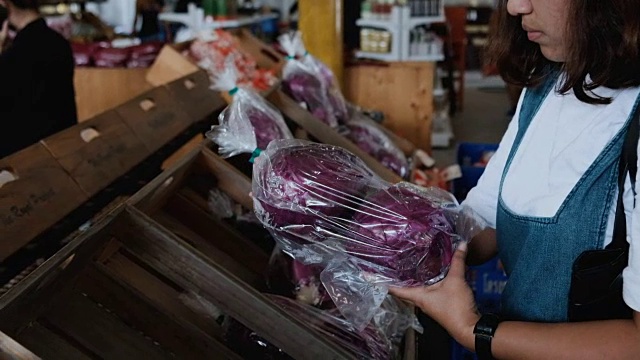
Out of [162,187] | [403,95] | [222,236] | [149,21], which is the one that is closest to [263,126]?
[222,236]

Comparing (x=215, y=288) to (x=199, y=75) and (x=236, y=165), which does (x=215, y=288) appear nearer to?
(x=236, y=165)

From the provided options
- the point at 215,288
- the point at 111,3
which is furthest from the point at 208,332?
the point at 111,3

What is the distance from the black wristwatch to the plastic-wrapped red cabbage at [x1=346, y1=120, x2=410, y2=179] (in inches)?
68.8

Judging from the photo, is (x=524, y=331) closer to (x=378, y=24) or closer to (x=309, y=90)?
(x=309, y=90)

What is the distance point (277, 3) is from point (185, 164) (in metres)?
9.90

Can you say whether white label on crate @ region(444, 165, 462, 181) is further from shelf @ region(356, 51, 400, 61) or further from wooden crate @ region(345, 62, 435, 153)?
shelf @ region(356, 51, 400, 61)

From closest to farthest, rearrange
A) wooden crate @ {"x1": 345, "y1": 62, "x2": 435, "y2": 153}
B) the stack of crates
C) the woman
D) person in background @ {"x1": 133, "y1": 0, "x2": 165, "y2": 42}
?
the woman
the stack of crates
wooden crate @ {"x1": 345, "y1": 62, "x2": 435, "y2": 153}
person in background @ {"x1": 133, "y1": 0, "x2": 165, "y2": 42}

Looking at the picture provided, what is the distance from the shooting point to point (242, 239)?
1856 millimetres

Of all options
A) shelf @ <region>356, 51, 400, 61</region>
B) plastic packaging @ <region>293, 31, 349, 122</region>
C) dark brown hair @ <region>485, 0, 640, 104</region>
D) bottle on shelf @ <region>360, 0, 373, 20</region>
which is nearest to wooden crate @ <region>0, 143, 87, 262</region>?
dark brown hair @ <region>485, 0, 640, 104</region>

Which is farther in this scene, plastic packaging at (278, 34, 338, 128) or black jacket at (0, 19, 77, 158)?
plastic packaging at (278, 34, 338, 128)

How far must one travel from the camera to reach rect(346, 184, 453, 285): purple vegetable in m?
1.18

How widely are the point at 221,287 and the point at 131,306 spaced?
8.1 inches

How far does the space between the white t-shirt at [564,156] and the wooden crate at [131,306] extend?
0.44m

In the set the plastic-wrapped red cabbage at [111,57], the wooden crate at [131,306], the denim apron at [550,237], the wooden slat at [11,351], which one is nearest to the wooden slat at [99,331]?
the wooden crate at [131,306]
